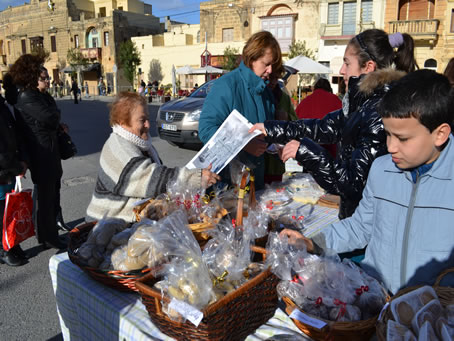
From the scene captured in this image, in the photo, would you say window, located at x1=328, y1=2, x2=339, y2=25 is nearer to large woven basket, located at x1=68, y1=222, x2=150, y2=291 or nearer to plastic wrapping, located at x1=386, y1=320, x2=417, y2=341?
large woven basket, located at x1=68, y1=222, x2=150, y2=291

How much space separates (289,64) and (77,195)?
10.3 meters

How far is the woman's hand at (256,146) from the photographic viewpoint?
264 cm

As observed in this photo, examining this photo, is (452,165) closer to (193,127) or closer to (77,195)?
(77,195)

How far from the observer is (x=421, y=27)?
81.8ft

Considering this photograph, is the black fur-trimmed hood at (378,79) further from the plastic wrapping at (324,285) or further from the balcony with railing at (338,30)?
the balcony with railing at (338,30)

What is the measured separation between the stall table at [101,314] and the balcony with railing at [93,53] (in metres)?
43.0

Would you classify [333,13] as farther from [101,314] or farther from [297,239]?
[101,314]

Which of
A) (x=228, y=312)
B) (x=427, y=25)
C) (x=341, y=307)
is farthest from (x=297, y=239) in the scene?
(x=427, y=25)

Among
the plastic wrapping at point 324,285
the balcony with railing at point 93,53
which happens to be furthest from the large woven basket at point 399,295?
the balcony with railing at point 93,53

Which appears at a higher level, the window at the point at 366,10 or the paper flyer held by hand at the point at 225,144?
the window at the point at 366,10

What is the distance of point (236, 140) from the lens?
2318mm

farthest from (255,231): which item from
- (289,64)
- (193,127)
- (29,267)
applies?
(289,64)

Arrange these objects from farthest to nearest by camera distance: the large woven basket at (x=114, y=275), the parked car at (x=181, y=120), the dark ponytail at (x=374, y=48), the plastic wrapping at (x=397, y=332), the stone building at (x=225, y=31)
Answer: the stone building at (x=225, y=31)
the parked car at (x=181, y=120)
the dark ponytail at (x=374, y=48)
the large woven basket at (x=114, y=275)
the plastic wrapping at (x=397, y=332)

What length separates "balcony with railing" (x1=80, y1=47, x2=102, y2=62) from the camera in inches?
1591
